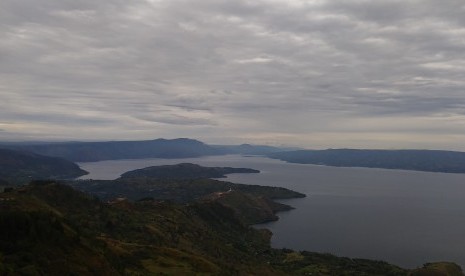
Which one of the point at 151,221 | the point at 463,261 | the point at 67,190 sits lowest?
the point at 463,261

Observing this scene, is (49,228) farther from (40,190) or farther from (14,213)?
(40,190)

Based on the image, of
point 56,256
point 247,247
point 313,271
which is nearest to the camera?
point 56,256

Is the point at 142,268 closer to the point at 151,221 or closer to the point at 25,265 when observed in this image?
the point at 25,265

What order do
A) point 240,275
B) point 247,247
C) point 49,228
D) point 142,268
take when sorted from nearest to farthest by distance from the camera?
point 49,228
point 142,268
point 240,275
point 247,247

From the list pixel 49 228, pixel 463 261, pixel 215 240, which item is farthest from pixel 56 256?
pixel 463 261

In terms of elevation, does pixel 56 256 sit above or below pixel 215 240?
above

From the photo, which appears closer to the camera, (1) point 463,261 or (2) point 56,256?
(2) point 56,256
